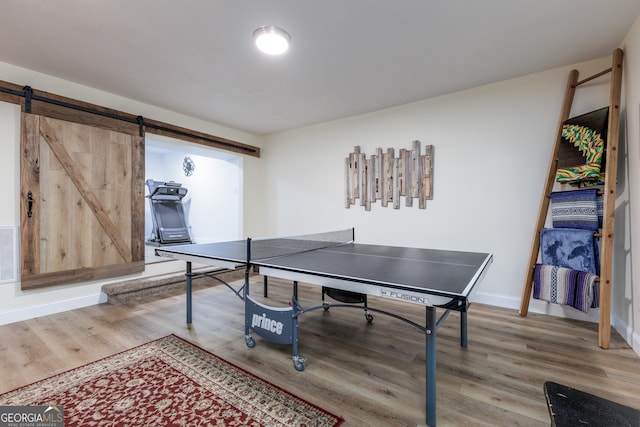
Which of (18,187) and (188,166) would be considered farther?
(188,166)

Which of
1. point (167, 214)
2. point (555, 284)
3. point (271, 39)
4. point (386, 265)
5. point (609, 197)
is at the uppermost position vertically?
point (271, 39)

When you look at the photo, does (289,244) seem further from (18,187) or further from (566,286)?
(18,187)

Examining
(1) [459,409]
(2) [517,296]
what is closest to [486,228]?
(2) [517,296]

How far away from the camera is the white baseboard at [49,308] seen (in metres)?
2.84

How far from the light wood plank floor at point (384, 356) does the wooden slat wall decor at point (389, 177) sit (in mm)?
1525

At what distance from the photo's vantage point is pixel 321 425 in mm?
1479

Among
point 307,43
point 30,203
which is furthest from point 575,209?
point 30,203

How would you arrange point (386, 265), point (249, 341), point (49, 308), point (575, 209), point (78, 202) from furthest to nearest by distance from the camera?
point (78, 202), point (49, 308), point (575, 209), point (249, 341), point (386, 265)

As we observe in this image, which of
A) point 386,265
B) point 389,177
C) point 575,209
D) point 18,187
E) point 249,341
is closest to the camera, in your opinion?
point 386,265

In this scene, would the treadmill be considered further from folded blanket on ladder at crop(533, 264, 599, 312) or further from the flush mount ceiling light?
folded blanket on ladder at crop(533, 264, 599, 312)

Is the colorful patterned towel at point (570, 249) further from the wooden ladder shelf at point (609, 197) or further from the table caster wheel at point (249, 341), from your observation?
the table caster wheel at point (249, 341)

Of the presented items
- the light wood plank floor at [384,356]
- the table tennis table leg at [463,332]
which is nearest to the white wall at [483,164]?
the light wood plank floor at [384,356]

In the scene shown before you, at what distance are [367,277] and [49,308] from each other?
358 cm

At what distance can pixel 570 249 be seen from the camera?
2707 millimetres
